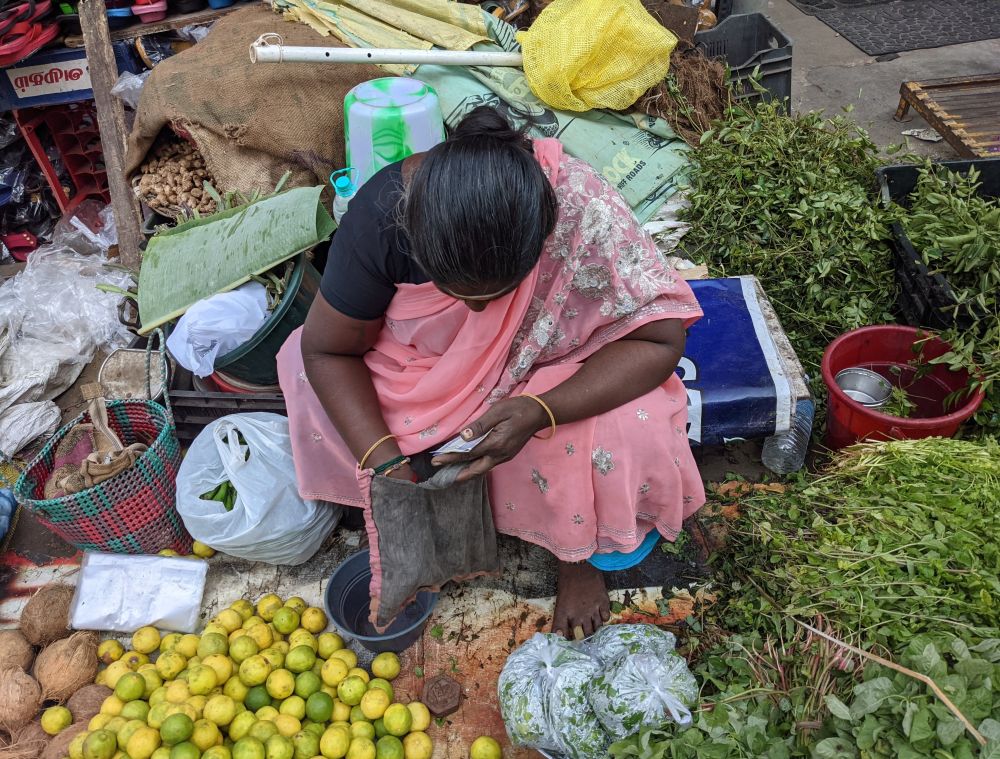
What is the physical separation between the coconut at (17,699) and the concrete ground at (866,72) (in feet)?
17.1

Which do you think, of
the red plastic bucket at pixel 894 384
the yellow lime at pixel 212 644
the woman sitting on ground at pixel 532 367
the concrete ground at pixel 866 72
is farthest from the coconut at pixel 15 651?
the concrete ground at pixel 866 72

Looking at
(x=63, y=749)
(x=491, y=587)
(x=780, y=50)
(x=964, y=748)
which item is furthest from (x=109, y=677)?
(x=780, y=50)

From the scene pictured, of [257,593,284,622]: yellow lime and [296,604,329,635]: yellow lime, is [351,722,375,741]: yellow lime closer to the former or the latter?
[296,604,329,635]: yellow lime

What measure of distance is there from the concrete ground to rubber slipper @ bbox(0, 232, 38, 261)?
199 inches

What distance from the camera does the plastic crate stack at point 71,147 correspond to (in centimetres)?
446

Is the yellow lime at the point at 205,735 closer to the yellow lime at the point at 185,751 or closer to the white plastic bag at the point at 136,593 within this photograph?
the yellow lime at the point at 185,751

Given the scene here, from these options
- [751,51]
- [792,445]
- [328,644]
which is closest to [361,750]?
[328,644]

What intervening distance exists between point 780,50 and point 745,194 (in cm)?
113

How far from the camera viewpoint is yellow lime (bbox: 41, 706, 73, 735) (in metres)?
2.28

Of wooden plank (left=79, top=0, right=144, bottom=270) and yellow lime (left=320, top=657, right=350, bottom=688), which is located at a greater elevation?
wooden plank (left=79, top=0, right=144, bottom=270)

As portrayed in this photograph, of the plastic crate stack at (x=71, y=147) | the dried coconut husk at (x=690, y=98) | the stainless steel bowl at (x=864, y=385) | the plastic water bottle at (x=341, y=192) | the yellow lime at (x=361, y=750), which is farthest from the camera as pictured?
the plastic crate stack at (x=71, y=147)

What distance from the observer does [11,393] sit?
344 centimetres

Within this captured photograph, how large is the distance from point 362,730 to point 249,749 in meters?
0.31

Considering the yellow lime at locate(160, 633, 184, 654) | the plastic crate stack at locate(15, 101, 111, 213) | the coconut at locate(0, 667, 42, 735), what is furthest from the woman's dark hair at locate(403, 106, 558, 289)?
the plastic crate stack at locate(15, 101, 111, 213)
